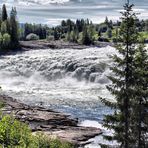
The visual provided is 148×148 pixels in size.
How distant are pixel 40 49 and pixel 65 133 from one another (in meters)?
81.0

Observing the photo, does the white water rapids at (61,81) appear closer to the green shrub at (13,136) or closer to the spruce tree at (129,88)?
the spruce tree at (129,88)

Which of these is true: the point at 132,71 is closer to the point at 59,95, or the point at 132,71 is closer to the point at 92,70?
the point at 59,95

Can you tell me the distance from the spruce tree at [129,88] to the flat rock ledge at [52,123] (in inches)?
452

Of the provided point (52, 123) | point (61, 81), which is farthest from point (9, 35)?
point (52, 123)

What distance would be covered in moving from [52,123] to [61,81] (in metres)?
32.4

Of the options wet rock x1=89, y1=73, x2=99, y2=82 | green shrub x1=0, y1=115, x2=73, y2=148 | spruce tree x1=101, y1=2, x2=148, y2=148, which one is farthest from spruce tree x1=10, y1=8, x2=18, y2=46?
green shrub x1=0, y1=115, x2=73, y2=148

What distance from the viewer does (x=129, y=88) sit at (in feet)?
117

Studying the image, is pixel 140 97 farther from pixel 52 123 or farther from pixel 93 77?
pixel 93 77

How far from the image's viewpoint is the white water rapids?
65188 mm

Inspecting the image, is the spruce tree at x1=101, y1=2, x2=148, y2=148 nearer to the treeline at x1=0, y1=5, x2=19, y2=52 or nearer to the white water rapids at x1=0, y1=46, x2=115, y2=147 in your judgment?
the white water rapids at x1=0, y1=46, x2=115, y2=147

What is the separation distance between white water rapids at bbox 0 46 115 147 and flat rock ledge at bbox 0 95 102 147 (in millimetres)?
2667

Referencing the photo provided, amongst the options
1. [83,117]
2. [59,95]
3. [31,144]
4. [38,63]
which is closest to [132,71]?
[31,144]

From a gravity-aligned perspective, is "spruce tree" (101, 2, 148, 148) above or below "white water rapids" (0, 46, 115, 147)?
above

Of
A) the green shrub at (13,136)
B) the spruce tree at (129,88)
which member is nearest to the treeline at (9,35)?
the spruce tree at (129,88)
